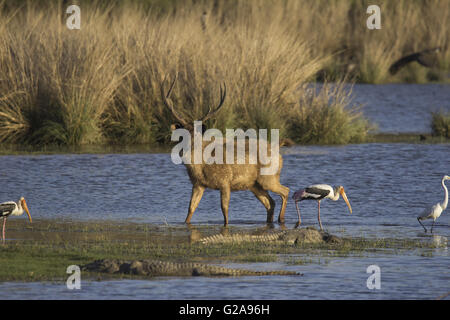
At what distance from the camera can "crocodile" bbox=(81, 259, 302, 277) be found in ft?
31.9

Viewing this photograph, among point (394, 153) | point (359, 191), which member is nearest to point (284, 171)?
point (359, 191)

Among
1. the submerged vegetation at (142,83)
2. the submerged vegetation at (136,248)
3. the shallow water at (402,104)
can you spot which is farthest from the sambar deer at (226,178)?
the shallow water at (402,104)

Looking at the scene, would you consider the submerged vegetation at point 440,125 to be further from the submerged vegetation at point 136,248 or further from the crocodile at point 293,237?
the crocodile at point 293,237

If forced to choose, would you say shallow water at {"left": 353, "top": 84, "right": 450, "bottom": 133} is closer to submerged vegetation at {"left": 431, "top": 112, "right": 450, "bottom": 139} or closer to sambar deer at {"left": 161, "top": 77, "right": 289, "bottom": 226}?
submerged vegetation at {"left": 431, "top": 112, "right": 450, "bottom": 139}

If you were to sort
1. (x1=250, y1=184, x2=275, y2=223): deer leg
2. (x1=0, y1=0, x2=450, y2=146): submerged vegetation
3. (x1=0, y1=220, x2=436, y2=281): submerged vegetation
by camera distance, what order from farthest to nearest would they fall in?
(x1=0, y1=0, x2=450, y2=146): submerged vegetation → (x1=250, y1=184, x2=275, y2=223): deer leg → (x1=0, y1=220, x2=436, y2=281): submerged vegetation

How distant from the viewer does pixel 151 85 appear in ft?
70.7

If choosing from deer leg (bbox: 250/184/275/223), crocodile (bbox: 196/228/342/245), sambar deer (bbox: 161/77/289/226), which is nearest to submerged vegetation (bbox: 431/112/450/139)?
deer leg (bbox: 250/184/275/223)

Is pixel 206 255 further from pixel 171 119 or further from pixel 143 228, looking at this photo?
pixel 171 119

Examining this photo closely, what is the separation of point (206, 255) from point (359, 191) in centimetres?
598

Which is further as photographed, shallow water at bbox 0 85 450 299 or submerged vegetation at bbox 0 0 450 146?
submerged vegetation at bbox 0 0 450 146

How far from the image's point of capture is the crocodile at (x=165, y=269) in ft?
31.9

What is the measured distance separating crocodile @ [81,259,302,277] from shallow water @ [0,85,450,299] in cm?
11

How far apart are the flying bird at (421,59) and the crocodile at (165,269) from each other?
2698cm
